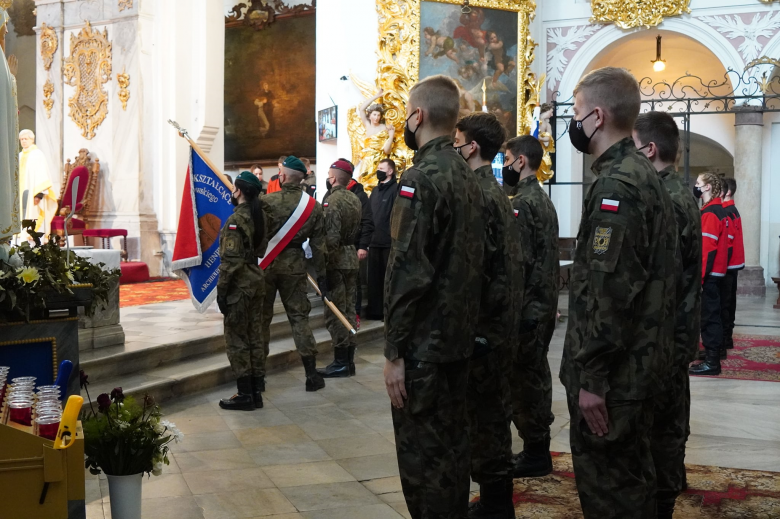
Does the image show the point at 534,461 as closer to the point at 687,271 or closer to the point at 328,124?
the point at 687,271

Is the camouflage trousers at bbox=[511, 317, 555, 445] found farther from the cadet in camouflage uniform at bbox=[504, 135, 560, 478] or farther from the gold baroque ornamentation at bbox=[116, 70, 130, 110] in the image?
the gold baroque ornamentation at bbox=[116, 70, 130, 110]

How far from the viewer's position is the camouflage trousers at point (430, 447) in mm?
2846

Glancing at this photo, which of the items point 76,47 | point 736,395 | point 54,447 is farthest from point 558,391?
point 76,47

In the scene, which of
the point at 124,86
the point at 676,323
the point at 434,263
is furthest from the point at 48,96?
the point at 676,323

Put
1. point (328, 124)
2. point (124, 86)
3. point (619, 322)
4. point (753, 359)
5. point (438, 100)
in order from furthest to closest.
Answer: point (124, 86) → point (328, 124) → point (753, 359) → point (438, 100) → point (619, 322)

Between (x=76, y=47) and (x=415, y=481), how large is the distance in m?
12.9

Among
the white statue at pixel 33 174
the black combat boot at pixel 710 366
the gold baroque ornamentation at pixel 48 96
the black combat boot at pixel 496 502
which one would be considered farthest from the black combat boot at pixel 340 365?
the gold baroque ornamentation at pixel 48 96

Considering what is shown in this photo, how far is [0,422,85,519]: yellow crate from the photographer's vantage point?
8.27 feet

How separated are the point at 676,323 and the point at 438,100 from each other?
55.3 inches

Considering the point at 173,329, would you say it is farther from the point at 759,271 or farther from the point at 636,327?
the point at 759,271

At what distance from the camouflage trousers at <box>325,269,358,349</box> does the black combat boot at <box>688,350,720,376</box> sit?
3.04 metres

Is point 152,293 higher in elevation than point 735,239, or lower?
lower

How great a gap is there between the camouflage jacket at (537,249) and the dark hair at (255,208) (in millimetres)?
2057

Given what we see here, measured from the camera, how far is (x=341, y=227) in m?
7.52
